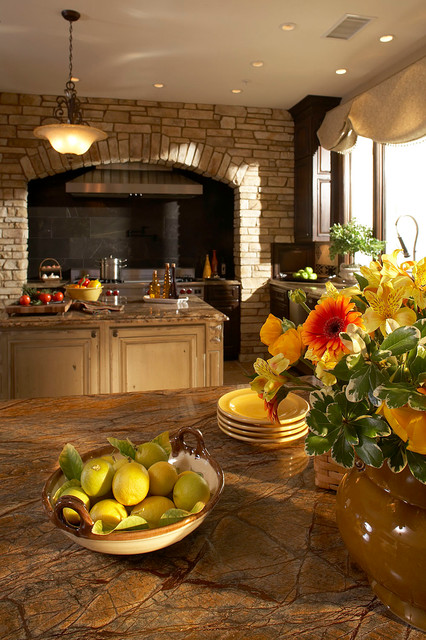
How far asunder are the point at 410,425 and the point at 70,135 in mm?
3404

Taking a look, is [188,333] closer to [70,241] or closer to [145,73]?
[145,73]

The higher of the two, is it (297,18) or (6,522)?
(297,18)

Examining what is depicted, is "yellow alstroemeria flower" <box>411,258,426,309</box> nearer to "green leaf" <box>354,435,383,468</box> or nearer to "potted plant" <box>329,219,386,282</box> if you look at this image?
"green leaf" <box>354,435,383,468</box>

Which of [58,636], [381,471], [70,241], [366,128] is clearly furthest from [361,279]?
[70,241]

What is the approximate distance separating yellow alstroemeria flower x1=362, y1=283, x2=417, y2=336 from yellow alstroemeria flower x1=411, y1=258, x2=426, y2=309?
16 mm

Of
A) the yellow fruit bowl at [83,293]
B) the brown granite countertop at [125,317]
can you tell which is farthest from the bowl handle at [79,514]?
the yellow fruit bowl at [83,293]

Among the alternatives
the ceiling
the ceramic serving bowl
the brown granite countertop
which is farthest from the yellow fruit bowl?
the ceramic serving bowl

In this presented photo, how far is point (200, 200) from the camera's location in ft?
22.3

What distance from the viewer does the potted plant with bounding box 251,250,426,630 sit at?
547 millimetres

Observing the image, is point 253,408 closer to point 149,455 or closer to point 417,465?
point 149,455

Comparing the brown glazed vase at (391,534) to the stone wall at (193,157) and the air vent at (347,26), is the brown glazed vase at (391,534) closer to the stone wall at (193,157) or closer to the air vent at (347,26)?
the air vent at (347,26)

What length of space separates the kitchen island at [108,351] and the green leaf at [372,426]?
2.54 meters

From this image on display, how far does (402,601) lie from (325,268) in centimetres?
579

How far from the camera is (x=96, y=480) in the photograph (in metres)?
0.78
